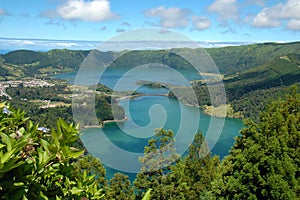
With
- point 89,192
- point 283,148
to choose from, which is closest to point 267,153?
point 283,148

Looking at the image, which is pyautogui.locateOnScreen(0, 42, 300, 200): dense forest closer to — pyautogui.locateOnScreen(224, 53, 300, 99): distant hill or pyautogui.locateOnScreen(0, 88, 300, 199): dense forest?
pyautogui.locateOnScreen(0, 88, 300, 199): dense forest

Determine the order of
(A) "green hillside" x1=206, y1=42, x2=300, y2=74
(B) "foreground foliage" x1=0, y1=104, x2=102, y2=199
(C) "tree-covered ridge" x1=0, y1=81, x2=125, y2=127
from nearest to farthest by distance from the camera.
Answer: (B) "foreground foliage" x1=0, y1=104, x2=102, y2=199 → (C) "tree-covered ridge" x1=0, y1=81, x2=125, y2=127 → (A) "green hillside" x1=206, y1=42, x2=300, y2=74

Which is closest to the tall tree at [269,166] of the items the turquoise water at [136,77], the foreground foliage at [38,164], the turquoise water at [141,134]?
the turquoise water at [136,77]

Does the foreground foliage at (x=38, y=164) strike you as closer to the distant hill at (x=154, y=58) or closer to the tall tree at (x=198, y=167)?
the tall tree at (x=198, y=167)

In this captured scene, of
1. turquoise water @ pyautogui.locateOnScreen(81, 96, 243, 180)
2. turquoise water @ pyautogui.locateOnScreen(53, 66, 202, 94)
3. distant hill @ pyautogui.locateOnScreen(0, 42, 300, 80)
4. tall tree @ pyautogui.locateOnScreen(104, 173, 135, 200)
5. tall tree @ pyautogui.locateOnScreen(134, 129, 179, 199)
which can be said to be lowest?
turquoise water @ pyautogui.locateOnScreen(81, 96, 243, 180)

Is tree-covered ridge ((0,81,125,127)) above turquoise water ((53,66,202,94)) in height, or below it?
below

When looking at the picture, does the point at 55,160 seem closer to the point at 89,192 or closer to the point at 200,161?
the point at 89,192

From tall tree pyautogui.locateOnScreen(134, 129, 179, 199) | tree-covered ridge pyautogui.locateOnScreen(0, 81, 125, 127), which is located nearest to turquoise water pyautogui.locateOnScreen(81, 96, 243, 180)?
tree-covered ridge pyautogui.locateOnScreen(0, 81, 125, 127)

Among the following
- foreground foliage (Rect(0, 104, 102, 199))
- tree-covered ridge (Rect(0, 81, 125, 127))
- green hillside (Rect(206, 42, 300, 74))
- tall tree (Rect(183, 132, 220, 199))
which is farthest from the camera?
green hillside (Rect(206, 42, 300, 74))
